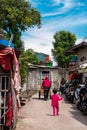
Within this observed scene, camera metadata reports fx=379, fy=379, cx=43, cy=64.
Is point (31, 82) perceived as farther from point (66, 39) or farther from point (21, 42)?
point (66, 39)

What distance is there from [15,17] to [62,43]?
41.4ft

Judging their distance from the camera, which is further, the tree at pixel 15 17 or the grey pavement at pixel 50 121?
the tree at pixel 15 17

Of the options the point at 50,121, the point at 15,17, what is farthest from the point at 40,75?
the point at 50,121

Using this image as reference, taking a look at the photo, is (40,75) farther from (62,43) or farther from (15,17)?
(62,43)

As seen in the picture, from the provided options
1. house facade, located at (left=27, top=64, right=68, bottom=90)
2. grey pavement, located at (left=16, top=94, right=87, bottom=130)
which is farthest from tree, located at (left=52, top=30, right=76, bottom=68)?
grey pavement, located at (left=16, top=94, right=87, bottom=130)

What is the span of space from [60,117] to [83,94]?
3.21 meters

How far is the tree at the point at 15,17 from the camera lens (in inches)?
1494

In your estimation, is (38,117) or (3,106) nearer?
(3,106)

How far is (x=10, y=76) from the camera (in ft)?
38.2

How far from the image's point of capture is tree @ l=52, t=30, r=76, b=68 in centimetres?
4875

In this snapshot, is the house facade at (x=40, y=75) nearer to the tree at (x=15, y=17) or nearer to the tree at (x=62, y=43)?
the tree at (x=15, y=17)

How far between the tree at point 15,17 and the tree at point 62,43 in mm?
10085

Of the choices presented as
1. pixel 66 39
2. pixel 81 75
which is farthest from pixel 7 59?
pixel 66 39

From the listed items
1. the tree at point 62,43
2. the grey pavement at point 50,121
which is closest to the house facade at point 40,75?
the tree at point 62,43
